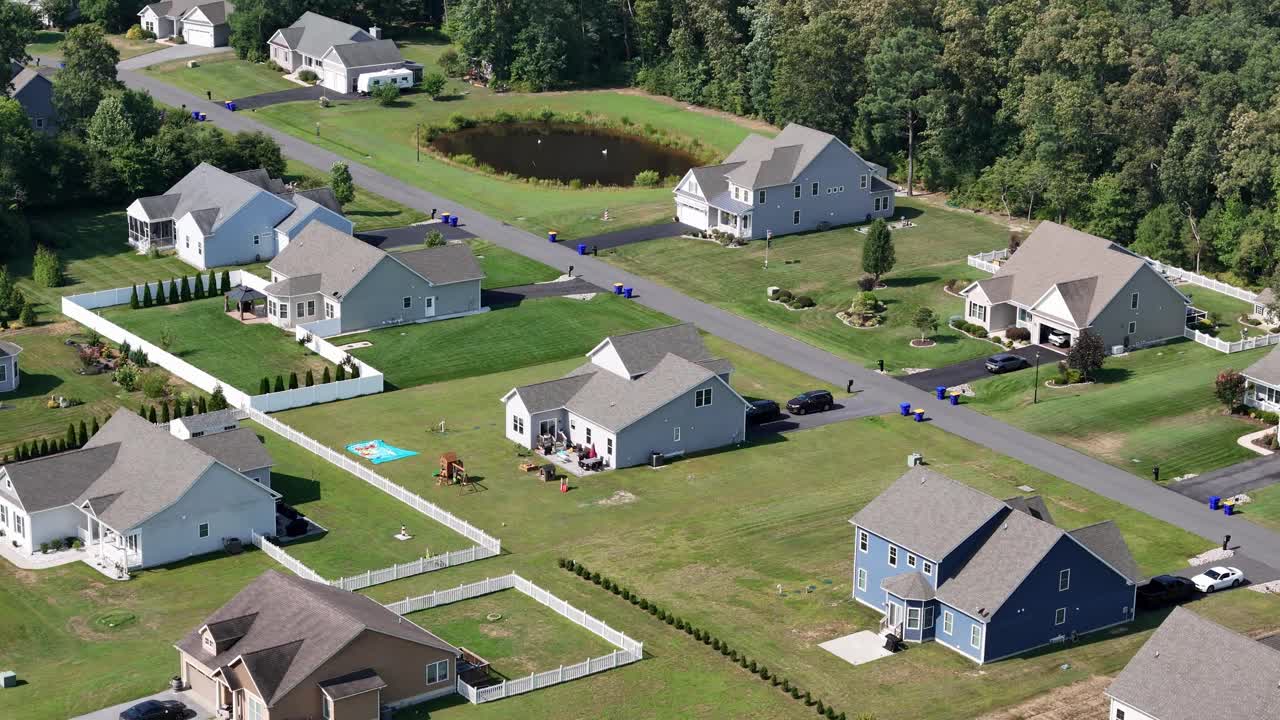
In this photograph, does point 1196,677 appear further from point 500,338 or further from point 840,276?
point 840,276

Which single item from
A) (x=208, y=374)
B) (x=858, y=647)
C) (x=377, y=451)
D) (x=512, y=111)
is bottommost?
(x=858, y=647)

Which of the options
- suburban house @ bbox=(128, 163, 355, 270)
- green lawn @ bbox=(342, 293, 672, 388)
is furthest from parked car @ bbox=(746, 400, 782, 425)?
suburban house @ bbox=(128, 163, 355, 270)

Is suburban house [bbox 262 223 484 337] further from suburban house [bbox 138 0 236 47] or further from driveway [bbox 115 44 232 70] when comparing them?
suburban house [bbox 138 0 236 47]

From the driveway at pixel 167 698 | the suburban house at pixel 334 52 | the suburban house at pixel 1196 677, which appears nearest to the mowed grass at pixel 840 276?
the suburban house at pixel 1196 677

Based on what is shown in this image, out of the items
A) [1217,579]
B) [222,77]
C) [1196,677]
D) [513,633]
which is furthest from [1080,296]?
[222,77]

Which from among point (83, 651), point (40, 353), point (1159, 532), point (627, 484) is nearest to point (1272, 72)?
point (1159, 532)

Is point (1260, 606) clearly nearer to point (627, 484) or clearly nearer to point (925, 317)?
point (627, 484)
